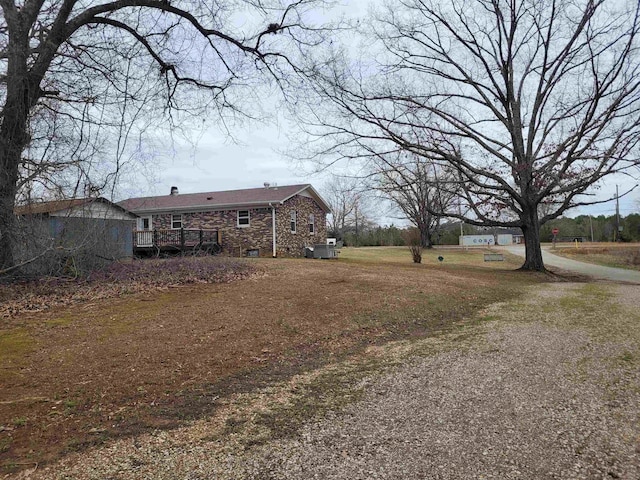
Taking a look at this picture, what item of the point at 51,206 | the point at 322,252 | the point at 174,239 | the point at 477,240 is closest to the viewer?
the point at 51,206

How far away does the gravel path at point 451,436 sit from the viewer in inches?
106

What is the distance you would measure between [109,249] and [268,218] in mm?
12114

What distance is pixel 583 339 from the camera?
630 cm

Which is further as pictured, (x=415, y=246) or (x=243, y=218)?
(x=415, y=246)

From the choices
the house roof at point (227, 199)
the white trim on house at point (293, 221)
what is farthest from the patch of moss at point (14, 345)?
the white trim on house at point (293, 221)

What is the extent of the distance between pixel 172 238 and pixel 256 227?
14.0 feet

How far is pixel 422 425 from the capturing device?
335cm

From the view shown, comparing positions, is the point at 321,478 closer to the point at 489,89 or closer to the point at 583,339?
the point at 583,339

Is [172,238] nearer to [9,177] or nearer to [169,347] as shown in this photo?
[9,177]

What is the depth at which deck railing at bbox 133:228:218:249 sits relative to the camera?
69.4 feet

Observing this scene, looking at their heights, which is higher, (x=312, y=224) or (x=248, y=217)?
(x=248, y=217)

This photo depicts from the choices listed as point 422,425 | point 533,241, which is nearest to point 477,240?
point 533,241

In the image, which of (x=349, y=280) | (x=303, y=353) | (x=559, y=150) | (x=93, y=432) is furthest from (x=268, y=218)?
(x=93, y=432)

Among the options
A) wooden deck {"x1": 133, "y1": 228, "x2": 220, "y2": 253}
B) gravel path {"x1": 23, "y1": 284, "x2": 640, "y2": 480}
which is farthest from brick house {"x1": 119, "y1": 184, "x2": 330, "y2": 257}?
gravel path {"x1": 23, "y1": 284, "x2": 640, "y2": 480}
